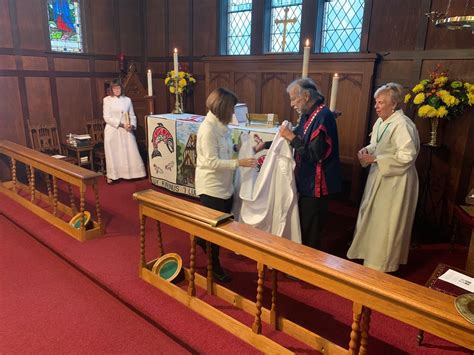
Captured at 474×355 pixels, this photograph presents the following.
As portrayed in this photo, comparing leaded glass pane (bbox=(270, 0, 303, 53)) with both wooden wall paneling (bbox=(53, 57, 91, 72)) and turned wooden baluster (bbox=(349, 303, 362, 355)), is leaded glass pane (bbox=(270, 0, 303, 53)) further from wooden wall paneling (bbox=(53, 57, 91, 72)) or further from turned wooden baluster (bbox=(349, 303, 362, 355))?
turned wooden baluster (bbox=(349, 303, 362, 355))

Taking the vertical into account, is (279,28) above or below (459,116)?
above

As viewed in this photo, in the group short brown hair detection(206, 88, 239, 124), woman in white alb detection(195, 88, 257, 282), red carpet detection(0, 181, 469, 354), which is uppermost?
short brown hair detection(206, 88, 239, 124)

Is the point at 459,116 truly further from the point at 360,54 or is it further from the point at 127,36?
the point at 127,36

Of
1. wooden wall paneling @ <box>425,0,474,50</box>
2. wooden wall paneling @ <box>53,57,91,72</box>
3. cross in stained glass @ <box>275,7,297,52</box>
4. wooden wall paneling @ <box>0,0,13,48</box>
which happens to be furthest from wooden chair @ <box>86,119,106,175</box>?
wooden wall paneling @ <box>425,0,474,50</box>

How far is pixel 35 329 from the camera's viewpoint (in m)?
2.47

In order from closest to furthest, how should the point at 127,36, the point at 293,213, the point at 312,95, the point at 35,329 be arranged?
1. the point at 35,329
2. the point at 312,95
3. the point at 293,213
4. the point at 127,36

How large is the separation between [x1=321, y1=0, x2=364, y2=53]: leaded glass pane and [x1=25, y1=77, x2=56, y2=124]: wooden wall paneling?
4325 millimetres

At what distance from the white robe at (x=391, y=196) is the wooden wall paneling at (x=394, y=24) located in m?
1.46

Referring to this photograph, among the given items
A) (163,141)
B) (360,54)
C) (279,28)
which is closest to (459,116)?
(360,54)

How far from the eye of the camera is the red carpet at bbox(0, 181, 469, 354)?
94.0 inches

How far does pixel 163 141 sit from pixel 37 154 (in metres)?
1.55

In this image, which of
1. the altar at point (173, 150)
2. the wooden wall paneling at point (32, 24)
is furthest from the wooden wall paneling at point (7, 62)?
the altar at point (173, 150)

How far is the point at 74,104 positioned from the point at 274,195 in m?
4.71

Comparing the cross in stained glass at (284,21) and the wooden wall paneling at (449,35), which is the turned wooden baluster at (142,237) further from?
the cross in stained glass at (284,21)
